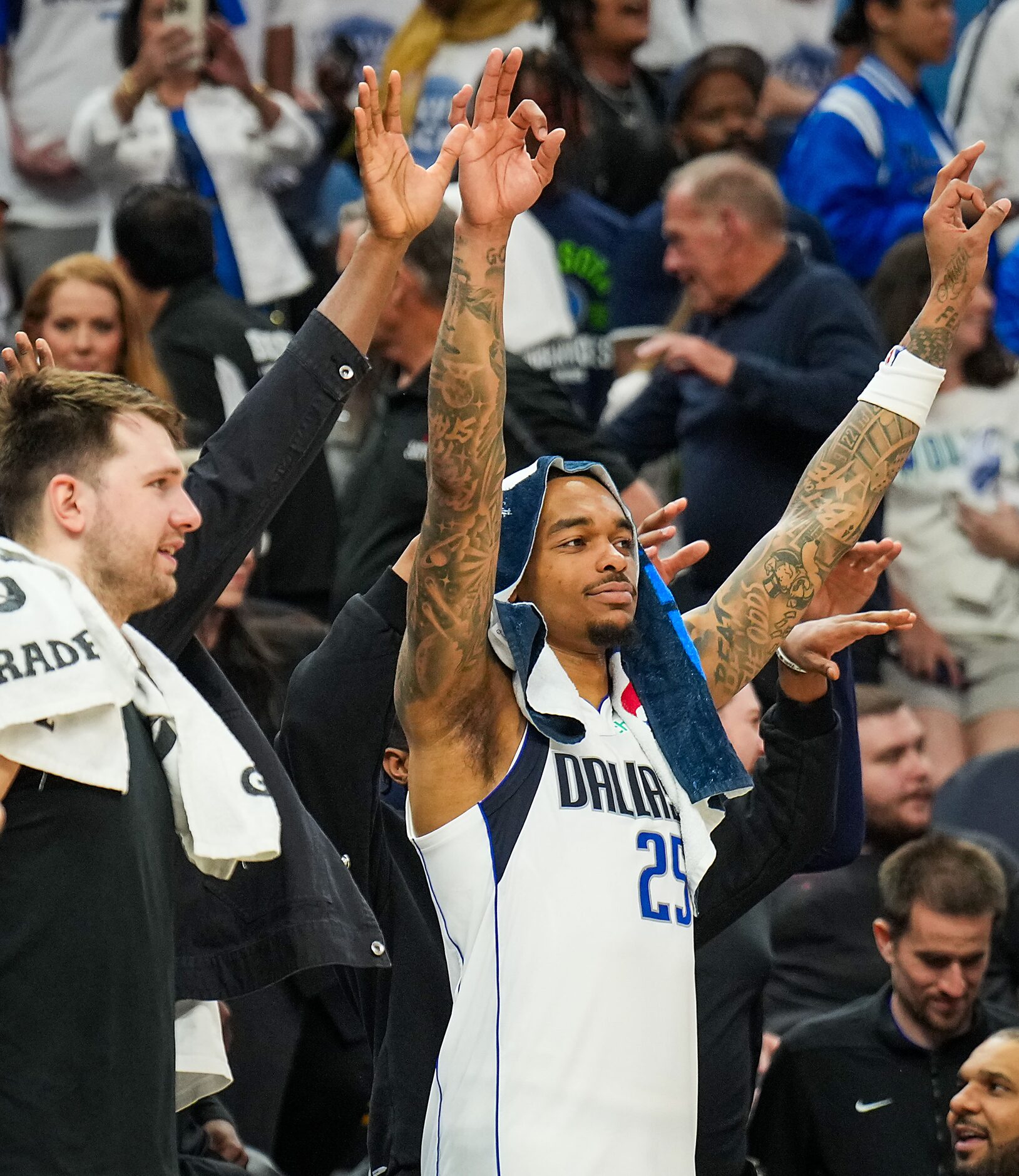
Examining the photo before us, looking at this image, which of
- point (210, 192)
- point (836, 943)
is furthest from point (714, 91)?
point (836, 943)

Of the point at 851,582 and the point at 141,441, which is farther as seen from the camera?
the point at 851,582

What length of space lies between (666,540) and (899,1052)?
4.42ft

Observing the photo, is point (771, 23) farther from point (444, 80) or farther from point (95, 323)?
point (95, 323)

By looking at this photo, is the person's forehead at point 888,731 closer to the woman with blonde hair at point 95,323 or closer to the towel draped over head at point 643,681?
the towel draped over head at point 643,681

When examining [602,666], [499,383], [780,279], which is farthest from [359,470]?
[499,383]

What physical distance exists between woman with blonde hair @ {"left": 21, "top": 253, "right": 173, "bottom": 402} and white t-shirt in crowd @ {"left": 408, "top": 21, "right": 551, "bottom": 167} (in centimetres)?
206

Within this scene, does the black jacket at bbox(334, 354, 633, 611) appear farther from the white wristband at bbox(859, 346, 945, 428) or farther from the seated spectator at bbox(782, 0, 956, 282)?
the seated spectator at bbox(782, 0, 956, 282)

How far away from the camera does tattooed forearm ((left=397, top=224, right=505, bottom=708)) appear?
3012 millimetres

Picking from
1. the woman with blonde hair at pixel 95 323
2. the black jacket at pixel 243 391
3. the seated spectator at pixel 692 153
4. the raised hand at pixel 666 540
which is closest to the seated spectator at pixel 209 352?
the black jacket at pixel 243 391

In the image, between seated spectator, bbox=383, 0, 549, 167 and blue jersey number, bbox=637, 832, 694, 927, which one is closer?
blue jersey number, bbox=637, 832, 694, 927

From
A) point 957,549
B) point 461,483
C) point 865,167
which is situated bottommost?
point 957,549

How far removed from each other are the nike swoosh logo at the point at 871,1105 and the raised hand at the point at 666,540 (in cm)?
126

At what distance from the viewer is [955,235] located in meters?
3.78

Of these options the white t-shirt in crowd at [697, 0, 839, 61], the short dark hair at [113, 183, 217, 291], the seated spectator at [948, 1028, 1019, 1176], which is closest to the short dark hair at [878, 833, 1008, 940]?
the seated spectator at [948, 1028, 1019, 1176]
